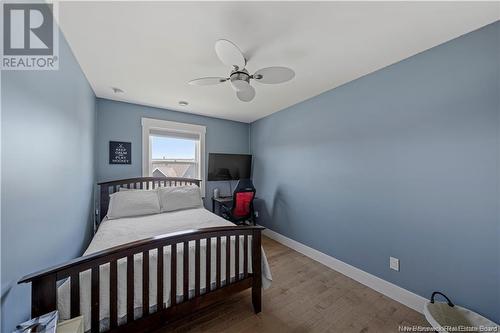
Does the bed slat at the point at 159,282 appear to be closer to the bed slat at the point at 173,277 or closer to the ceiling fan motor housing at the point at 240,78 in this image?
the bed slat at the point at 173,277

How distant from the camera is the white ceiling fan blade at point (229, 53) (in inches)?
50.3

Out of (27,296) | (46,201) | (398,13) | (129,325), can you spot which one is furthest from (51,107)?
(398,13)

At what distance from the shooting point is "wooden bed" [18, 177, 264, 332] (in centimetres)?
99

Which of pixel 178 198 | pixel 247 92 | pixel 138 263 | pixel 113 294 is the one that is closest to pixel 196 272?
pixel 138 263

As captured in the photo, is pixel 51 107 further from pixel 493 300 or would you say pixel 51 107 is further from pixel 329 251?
pixel 493 300

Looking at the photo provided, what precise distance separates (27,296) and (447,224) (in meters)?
3.06

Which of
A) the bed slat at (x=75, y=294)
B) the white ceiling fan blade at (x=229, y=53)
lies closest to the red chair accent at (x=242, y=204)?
the white ceiling fan blade at (x=229, y=53)

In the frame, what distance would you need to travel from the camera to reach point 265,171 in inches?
149

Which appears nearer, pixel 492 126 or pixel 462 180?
pixel 492 126

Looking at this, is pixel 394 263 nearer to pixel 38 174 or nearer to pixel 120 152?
pixel 38 174

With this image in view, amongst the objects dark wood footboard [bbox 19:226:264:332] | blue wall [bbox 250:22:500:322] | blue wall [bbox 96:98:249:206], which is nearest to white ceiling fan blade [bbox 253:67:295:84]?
blue wall [bbox 250:22:500:322]

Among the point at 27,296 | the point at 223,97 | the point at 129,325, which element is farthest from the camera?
the point at 223,97

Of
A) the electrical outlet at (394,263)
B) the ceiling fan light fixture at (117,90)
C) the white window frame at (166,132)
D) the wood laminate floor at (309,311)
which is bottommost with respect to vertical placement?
the wood laminate floor at (309,311)

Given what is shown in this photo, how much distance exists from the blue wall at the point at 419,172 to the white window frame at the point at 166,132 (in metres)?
2.07
